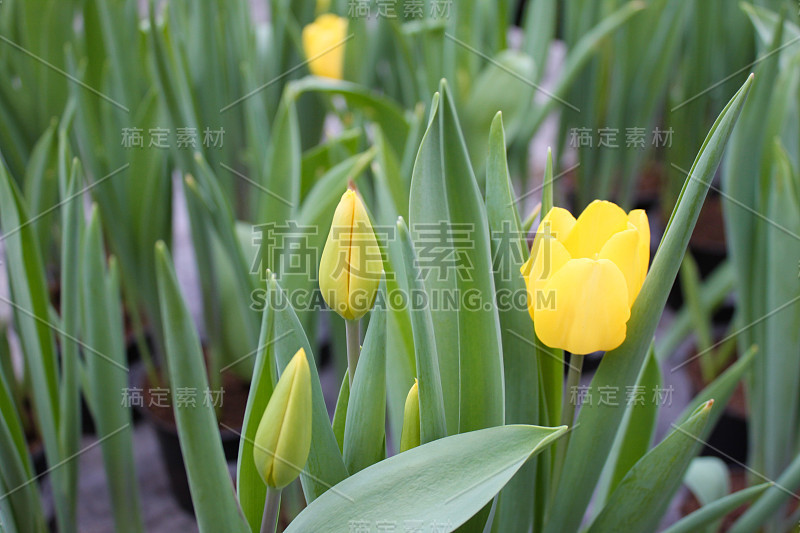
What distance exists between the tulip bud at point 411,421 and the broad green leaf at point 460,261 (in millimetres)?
23

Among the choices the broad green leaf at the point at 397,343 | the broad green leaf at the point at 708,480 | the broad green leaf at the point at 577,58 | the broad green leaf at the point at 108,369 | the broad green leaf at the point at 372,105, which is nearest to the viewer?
the broad green leaf at the point at 397,343

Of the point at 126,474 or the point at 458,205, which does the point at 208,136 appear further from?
the point at 458,205

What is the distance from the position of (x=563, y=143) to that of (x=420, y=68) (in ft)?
1.03

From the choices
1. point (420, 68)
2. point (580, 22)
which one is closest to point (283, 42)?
point (420, 68)

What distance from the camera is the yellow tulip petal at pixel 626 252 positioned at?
343 millimetres

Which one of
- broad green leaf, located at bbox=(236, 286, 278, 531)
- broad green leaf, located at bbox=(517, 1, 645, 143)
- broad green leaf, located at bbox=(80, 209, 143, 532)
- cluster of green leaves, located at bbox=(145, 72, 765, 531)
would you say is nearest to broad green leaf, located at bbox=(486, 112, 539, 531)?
cluster of green leaves, located at bbox=(145, 72, 765, 531)

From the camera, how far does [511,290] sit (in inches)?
15.0

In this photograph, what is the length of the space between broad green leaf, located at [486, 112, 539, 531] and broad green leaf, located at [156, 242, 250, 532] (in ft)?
0.49

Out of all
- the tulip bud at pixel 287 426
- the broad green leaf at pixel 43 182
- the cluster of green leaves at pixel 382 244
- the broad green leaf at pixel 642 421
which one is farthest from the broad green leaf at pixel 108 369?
the broad green leaf at pixel 642 421

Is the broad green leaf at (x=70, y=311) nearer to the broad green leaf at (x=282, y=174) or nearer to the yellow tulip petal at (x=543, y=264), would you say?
the broad green leaf at (x=282, y=174)

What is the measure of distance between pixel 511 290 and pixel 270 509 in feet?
0.51

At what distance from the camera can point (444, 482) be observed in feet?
1.02

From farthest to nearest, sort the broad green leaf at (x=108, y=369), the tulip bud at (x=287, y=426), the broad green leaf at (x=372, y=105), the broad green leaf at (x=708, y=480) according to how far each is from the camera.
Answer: the broad green leaf at (x=372, y=105) → the broad green leaf at (x=708, y=480) → the broad green leaf at (x=108, y=369) → the tulip bud at (x=287, y=426)

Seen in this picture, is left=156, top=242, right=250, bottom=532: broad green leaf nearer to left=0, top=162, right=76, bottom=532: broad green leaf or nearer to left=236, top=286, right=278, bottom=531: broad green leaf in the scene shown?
left=236, top=286, right=278, bottom=531: broad green leaf
